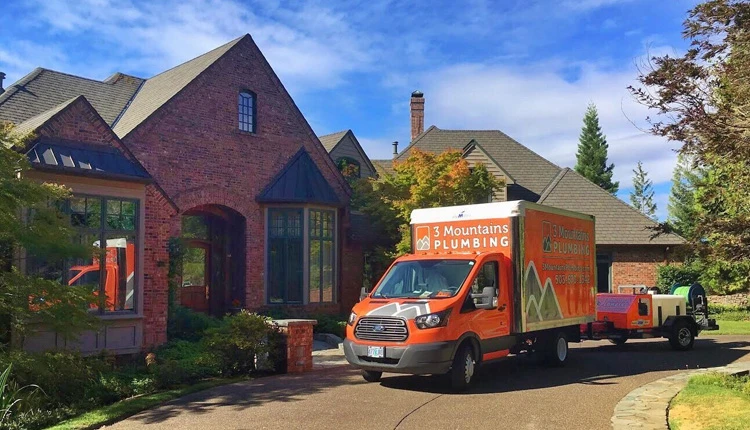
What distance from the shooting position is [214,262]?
18922 millimetres

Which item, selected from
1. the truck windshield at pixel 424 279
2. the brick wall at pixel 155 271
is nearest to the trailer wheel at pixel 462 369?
the truck windshield at pixel 424 279

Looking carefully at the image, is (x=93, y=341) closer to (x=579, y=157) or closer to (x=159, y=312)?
Answer: (x=159, y=312)

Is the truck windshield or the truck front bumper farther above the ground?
the truck windshield

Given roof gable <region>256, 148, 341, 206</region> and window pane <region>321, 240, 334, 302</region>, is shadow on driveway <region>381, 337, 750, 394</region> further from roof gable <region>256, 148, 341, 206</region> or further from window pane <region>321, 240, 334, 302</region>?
roof gable <region>256, 148, 341, 206</region>

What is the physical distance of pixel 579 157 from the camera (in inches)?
2264

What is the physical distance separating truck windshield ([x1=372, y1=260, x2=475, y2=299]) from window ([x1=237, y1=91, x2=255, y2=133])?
933 cm

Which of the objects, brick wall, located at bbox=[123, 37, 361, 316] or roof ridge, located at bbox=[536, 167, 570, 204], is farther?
roof ridge, located at bbox=[536, 167, 570, 204]

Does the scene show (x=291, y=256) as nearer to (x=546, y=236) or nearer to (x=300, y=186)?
(x=300, y=186)

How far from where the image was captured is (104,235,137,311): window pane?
1280cm

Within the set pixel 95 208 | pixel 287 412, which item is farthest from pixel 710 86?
pixel 95 208

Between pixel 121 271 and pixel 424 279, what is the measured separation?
20.2 feet

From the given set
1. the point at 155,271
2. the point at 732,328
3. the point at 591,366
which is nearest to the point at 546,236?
the point at 591,366

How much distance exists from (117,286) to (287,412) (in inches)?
238

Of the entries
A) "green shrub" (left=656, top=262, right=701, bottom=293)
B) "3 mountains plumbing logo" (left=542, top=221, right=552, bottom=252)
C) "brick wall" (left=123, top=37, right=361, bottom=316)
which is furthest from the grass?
"green shrub" (left=656, top=262, right=701, bottom=293)
